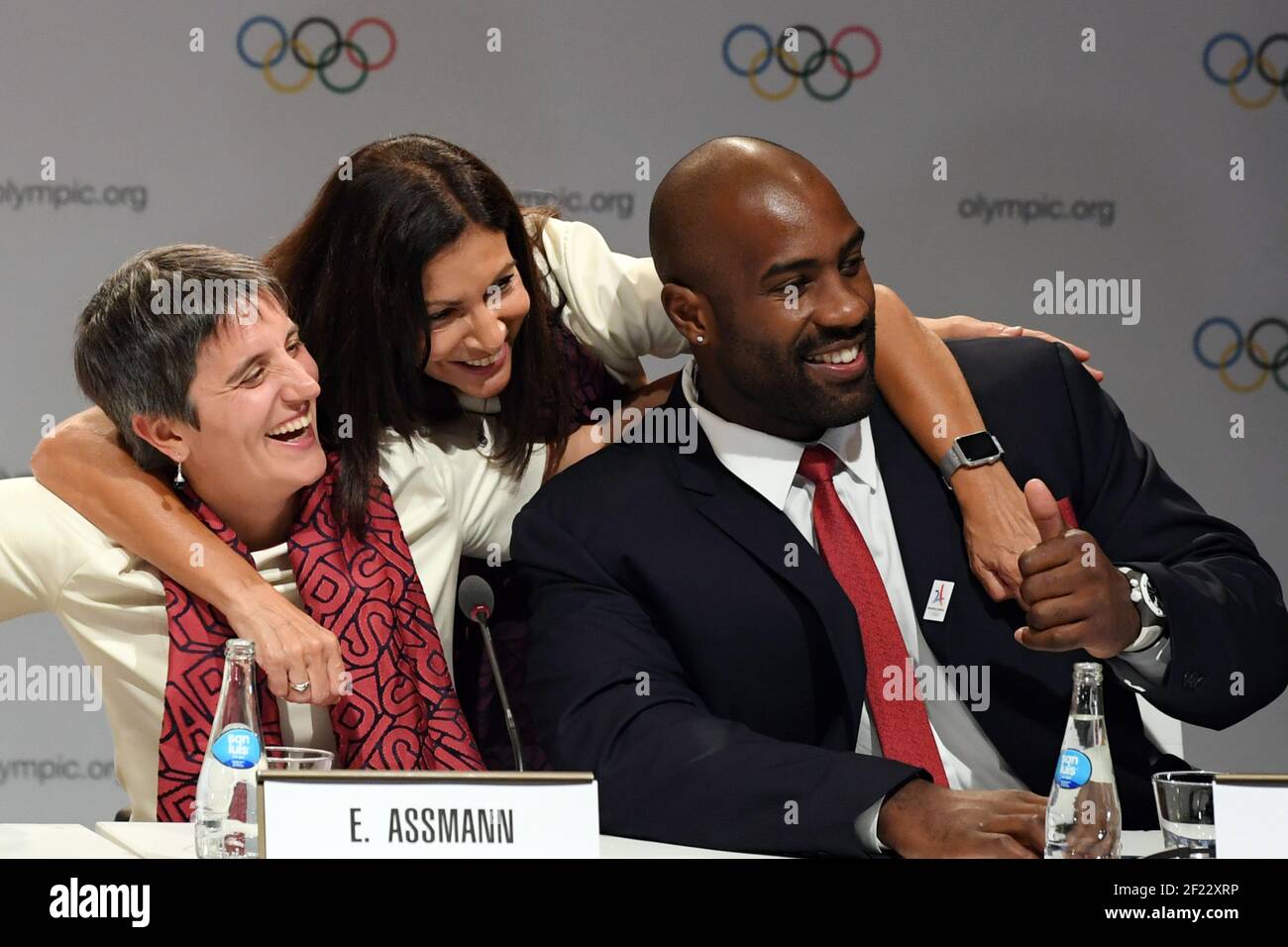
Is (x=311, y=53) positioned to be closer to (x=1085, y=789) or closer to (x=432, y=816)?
(x=432, y=816)

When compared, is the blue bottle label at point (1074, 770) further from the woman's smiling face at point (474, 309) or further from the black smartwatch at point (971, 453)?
the woman's smiling face at point (474, 309)

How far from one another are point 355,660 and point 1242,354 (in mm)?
2161

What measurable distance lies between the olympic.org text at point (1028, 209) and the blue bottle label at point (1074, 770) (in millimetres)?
2085

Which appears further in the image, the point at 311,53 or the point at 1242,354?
the point at 1242,354

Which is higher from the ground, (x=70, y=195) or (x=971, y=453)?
(x=70, y=195)

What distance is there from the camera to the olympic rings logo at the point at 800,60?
321 centimetres

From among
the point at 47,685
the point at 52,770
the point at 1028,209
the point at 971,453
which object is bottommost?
the point at 52,770

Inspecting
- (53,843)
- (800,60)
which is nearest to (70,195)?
(800,60)

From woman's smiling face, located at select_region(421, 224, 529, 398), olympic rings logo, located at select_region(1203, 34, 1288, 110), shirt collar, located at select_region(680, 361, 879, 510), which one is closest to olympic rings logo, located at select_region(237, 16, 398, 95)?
woman's smiling face, located at select_region(421, 224, 529, 398)

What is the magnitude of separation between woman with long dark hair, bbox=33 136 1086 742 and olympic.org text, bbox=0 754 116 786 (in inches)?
49.3

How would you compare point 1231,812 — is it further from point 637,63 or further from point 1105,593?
point 637,63

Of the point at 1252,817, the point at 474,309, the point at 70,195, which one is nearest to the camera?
the point at 1252,817

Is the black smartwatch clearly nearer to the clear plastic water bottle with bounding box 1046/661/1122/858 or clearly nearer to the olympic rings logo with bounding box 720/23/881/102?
the clear plastic water bottle with bounding box 1046/661/1122/858

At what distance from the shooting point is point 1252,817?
1288 mm
